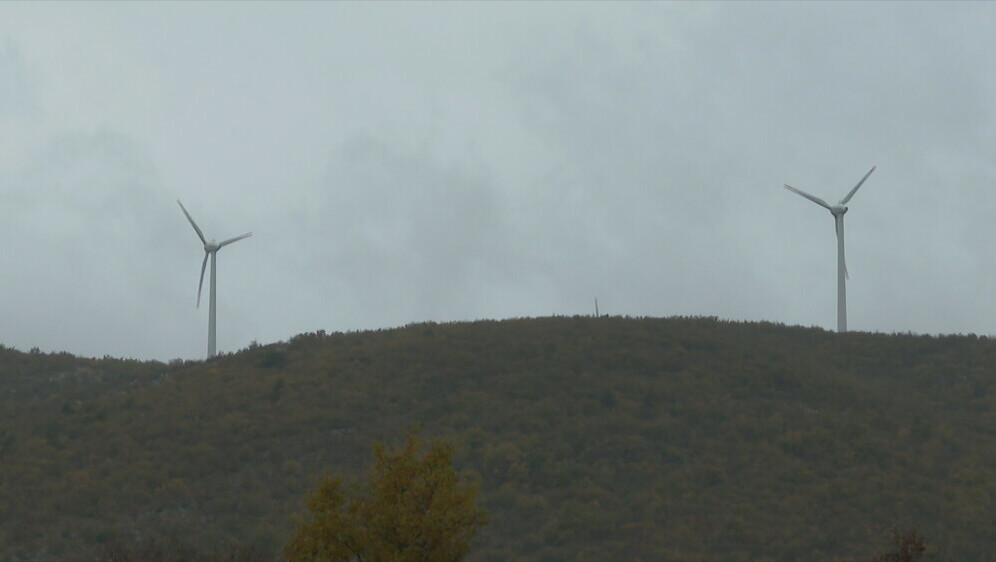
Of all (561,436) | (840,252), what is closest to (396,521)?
(561,436)

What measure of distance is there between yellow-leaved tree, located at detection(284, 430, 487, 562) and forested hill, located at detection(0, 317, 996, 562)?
1436 centimetres

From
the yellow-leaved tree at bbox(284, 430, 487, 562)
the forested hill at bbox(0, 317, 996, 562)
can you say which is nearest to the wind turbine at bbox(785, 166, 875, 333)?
the forested hill at bbox(0, 317, 996, 562)

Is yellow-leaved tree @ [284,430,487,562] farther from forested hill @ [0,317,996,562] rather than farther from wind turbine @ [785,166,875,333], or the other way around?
wind turbine @ [785,166,875,333]

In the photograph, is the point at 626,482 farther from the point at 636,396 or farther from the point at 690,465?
the point at 636,396

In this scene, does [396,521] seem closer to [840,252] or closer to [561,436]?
[561,436]

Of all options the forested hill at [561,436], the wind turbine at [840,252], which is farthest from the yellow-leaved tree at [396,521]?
the wind turbine at [840,252]

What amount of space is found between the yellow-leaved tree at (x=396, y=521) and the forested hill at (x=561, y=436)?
47.1 ft

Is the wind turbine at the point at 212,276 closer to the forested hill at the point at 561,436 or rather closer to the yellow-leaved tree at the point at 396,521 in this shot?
the forested hill at the point at 561,436

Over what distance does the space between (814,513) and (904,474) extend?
5.73m

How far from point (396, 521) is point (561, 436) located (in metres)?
25.4

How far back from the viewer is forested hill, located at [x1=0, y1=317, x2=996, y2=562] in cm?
3988

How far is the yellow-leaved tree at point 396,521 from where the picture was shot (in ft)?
75.9

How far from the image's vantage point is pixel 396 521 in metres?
23.2

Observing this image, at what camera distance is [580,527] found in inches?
1577
